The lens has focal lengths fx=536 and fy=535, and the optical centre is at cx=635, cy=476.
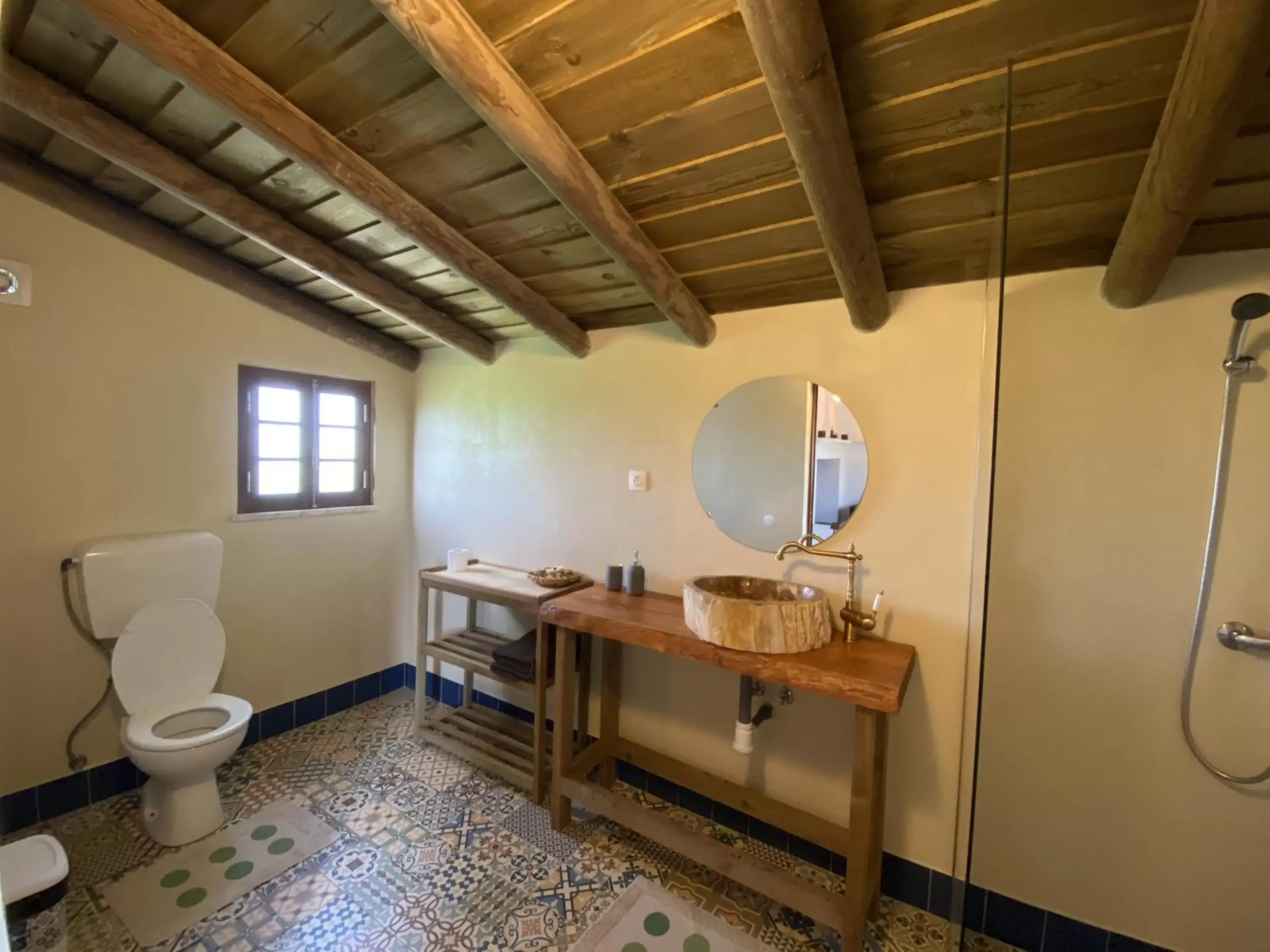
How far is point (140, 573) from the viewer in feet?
6.56

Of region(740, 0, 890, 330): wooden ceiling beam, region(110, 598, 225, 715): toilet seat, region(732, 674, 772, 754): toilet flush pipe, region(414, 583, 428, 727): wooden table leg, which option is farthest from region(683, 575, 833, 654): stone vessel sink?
region(110, 598, 225, 715): toilet seat

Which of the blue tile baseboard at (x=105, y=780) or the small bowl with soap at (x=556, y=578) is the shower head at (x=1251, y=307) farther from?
the blue tile baseboard at (x=105, y=780)

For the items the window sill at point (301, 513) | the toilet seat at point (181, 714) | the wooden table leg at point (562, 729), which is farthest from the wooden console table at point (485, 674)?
the toilet seat at point (181, 714)

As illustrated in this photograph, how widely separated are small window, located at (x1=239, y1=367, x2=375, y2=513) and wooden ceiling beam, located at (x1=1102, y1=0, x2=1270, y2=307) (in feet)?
10.0

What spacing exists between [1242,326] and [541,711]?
94.3 inches

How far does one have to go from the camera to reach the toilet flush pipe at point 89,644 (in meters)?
1.95

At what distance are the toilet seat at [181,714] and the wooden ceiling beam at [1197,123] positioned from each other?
2926 mm

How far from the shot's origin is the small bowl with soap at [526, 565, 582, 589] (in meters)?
2.32

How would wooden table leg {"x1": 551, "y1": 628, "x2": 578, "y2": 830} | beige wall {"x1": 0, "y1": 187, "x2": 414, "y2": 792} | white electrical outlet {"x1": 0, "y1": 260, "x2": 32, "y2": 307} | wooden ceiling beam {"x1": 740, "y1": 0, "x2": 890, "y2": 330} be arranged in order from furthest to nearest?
1. wooden table leg {"x1": 551, "y1": 628, "x2": 578, "y2": 830}
2. beige wall {"x1": 0, "y1": 187, "x2": 414, "y2": 792}
3. white electrical outlet {"x1": 0, "y1": 260, "x2": 32, "y2": 307}
4. wooden ceiling beam {"x1": 740, "y1": 0, "x2": 890, "y2": 330}

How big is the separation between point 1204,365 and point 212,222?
323 centimetres

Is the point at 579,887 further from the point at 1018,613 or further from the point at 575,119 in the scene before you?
the point at 575,119

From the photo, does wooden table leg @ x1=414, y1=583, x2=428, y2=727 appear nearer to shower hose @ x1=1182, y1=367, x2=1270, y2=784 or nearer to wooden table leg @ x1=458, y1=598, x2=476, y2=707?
wooden table leg @ x1=458, y1=598, x2=476, y2=707

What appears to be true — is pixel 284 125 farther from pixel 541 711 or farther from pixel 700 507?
pixel 541 711

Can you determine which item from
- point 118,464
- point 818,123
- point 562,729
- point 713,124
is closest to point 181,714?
point 118,464
